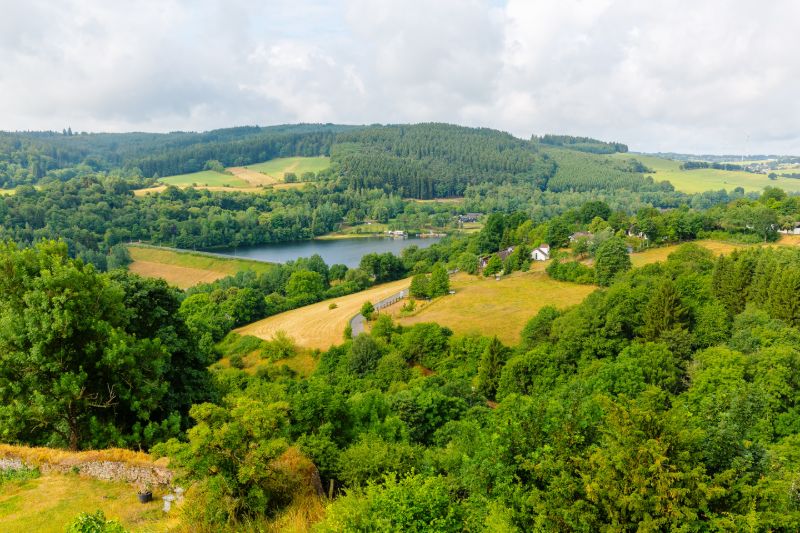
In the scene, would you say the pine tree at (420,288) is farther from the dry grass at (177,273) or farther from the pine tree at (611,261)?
the dry grass at (177,273)

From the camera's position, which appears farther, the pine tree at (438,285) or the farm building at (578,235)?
the farm building at (578,235)

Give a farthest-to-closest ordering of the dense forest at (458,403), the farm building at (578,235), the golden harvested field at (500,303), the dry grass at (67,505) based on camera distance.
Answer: the farm building at (578,235) < the golden harvested field at (500,303) < the dry grass at (67,505) < the dense forest at (458,403)

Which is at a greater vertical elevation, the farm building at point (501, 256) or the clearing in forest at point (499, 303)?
the farm building at point (501, 256)

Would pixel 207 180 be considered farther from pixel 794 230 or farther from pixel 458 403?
pixel 458 403

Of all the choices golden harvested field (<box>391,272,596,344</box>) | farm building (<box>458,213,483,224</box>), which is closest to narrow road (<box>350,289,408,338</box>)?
golden harvested field (<box>391,272,596,344</box>)

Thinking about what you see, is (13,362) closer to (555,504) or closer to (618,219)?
(555,504)

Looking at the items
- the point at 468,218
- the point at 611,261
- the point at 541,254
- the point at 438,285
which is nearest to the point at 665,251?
the point at 541,254

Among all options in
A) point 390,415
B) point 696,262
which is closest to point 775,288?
point 696,262

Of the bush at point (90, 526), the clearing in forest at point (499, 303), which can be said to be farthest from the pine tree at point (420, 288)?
the bush at point (90, 526)
